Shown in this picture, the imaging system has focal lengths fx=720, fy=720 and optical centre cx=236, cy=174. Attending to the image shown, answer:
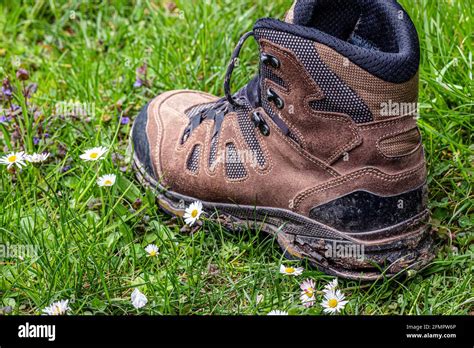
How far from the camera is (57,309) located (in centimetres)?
223

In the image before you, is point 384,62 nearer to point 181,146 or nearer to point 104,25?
point 181,146

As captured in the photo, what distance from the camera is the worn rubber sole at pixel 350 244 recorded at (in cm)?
229

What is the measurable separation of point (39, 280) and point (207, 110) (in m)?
0.86

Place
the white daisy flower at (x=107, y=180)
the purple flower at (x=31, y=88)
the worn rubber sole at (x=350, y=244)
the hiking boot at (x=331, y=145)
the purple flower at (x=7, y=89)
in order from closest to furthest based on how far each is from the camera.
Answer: the hiking boot at (x=331, y=145)
the worn rubber sole at (x=350, y=244)
the white daisy flower at (x=107, y=180)
the purple flower at (x=7, y=89)
the purple flower at (x=31, y=88)

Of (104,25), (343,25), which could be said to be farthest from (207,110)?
(104,25)

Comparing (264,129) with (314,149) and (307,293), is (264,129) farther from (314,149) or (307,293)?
(307,293)

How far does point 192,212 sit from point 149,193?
0.25 metres

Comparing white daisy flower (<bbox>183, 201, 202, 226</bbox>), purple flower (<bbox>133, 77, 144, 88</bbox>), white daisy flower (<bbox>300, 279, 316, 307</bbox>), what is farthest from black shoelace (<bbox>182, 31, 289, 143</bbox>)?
purple flower (<bbox>133, 77, 144, 88</bbox>)

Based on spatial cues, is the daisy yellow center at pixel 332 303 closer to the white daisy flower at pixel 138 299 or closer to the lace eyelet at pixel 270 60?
the white daisy flower at pixel 138 299

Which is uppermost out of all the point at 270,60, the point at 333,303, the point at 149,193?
the point at 270,60

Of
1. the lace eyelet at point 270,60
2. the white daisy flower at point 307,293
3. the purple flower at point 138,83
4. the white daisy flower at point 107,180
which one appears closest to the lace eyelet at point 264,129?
the lace eyelet at point 270,60

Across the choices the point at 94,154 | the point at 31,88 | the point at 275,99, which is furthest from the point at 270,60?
the point at 31,88

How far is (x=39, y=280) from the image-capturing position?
236cm

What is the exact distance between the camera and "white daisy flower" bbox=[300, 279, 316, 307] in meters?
2.30
